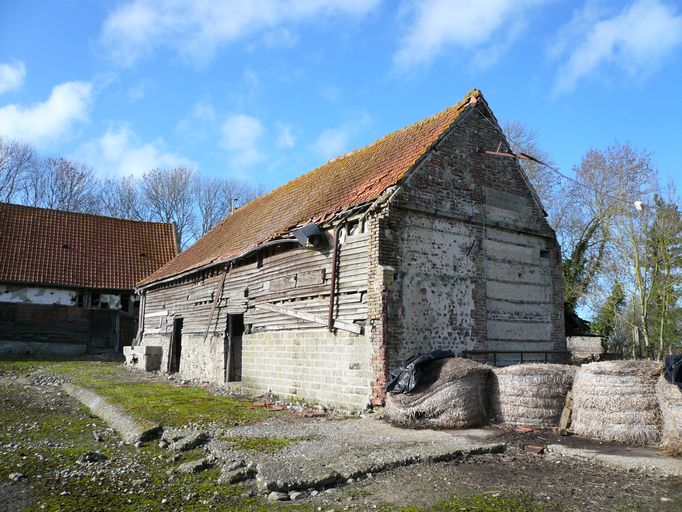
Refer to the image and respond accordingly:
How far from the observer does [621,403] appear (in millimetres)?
6969

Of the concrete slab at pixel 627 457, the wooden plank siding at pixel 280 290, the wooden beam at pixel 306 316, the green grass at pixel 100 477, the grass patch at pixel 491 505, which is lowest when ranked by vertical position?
the green grass at pixel 100 477

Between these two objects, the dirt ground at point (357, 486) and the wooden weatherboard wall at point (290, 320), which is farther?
the wooden weatherboard wall at point (290, 320)

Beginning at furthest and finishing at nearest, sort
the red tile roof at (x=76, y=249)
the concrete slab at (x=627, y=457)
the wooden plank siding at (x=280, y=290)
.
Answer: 1. the red tile roof at (x=76, y=249)
2. the wooden plank siding at (x=280, y=290)
3. the concrete slab at (x=627, y=457)

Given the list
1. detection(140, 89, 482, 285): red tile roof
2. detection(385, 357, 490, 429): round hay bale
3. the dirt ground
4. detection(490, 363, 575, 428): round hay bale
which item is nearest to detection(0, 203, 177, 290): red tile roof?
detection(140, 89, 482, 285): red tile roof

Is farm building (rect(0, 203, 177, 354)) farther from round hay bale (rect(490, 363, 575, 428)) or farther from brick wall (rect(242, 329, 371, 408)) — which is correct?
round hay bale (rect(490, 363, 575, 428))

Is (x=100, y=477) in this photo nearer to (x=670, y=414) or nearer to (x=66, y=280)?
(x=670, y=414)

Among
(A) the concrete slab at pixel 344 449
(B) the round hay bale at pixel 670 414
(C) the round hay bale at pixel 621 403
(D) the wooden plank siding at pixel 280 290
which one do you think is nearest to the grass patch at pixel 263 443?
(A) the concrete slab at pixel 344 449

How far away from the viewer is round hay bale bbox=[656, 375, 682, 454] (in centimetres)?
635

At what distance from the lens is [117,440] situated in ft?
25.3

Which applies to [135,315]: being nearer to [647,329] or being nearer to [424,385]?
[424,385]

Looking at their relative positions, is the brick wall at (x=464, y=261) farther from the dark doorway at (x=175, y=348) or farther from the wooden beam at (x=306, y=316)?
the dark doorway at (x=175, y=348)

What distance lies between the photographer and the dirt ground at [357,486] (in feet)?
15.6

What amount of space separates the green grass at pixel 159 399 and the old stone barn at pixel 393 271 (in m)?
1.46

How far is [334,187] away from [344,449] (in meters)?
8.23
